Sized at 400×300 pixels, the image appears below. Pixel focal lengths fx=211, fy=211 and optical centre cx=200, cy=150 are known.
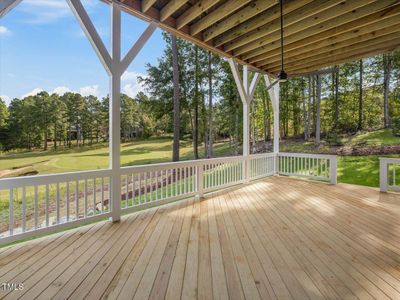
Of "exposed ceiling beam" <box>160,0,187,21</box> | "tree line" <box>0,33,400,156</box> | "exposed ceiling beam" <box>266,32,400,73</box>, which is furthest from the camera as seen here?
"tree line" <box>0,33,400,156</box>

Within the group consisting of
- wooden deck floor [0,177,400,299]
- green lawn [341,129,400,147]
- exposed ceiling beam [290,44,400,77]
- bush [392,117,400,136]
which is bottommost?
wooden deck floor [0,177,400,299]

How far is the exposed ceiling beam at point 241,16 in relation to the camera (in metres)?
3.10

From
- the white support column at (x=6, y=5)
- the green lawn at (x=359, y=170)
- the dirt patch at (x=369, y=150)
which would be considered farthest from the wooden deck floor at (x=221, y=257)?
the dirt patch at (x=369, y=150)

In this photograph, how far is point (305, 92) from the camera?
1477cm

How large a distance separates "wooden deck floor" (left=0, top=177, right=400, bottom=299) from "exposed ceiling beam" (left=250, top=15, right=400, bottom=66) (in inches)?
122

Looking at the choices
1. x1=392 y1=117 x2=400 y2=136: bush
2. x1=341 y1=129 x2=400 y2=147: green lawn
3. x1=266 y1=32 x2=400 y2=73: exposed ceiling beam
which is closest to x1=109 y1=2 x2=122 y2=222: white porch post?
x1=266 y1=32 x2=400 y2=73: exposed ceiling beam

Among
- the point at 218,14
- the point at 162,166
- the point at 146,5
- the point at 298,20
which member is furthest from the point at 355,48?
the point at 162,166

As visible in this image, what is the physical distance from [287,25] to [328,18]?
1.95 ft

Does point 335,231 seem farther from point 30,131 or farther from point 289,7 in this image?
point 30,131

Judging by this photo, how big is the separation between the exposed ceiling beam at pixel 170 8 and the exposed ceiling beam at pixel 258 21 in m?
1.34

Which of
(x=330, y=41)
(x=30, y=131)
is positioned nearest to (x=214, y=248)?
(x=330, y=41)

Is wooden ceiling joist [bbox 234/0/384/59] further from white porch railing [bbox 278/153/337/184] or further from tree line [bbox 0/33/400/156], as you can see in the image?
tree line [bbox 0/33/400/156]

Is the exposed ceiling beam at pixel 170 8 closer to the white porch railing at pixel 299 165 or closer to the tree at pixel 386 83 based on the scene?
the white porch railing at pixel 299 165

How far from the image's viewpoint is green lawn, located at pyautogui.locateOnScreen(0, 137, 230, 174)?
7.76 metres
